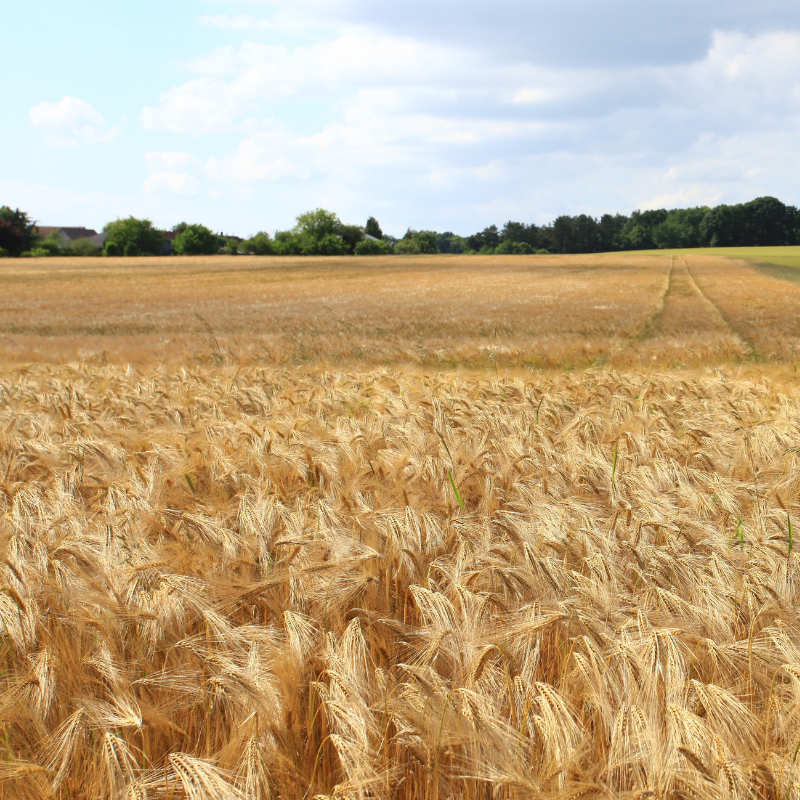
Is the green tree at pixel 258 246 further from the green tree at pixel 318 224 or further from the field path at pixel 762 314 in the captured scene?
the field path at pixel 762 314

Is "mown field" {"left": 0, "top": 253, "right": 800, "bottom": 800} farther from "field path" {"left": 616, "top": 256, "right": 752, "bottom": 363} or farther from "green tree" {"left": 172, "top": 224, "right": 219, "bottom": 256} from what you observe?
"green tree" {"left": 172, "top": 224, "right": 219, "bottom": 256}

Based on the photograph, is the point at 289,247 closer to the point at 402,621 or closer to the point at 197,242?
the point at 197,242

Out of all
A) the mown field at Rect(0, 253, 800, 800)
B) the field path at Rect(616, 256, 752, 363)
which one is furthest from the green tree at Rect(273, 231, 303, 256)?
the mown field at Rect(0, 253, 800, 800)

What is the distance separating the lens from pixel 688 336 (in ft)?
48.2

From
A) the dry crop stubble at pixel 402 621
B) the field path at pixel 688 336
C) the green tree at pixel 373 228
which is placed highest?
the green tree at pixel 373 228

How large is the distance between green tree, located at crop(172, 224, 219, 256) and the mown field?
329 ft

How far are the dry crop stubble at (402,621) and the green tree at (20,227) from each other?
98484 mm

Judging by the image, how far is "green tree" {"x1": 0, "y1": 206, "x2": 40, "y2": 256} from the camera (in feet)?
282

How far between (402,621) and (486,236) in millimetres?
160614

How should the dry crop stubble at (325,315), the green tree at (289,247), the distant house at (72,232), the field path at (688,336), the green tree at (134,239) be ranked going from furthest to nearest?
the distant house at (72,232), the green tree at (289,247), the green tree at (134,239), the dry crop stubble at (325,315), the field path at (688,336)

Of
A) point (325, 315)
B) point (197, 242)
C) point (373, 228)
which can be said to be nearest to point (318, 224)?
point (197, 242)

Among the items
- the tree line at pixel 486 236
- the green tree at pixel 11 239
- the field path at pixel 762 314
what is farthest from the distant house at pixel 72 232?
the field path at pixel 762 314

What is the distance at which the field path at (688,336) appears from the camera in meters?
11.9

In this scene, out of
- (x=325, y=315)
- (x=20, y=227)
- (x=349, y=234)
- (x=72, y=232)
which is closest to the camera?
(x=325, y=315)
